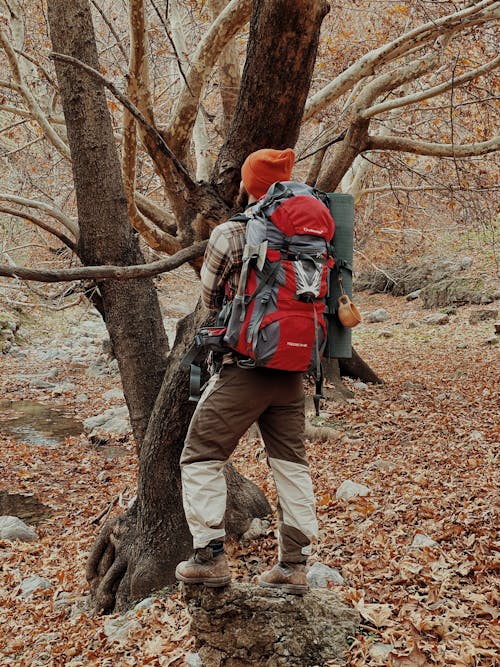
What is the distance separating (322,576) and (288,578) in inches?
27.8

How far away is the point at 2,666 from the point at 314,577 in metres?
2.28

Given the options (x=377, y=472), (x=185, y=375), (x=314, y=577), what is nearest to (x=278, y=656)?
(x=314, y=577)

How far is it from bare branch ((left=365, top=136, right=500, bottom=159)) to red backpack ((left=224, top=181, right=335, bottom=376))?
440 cm

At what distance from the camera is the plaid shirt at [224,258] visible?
9.86 feet

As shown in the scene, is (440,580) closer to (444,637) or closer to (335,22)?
(444,637)

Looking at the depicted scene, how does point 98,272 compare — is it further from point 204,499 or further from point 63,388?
point 63,388

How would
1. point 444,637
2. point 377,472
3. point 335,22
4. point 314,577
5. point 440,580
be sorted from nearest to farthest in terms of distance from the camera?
point 444,637 → point 440,580 → point 314,577 → point 377,472 → point 335,22

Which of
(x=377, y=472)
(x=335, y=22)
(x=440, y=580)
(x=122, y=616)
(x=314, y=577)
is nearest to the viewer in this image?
(x=440, y=580)

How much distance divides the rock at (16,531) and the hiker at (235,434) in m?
4.28

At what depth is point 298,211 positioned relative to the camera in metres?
2.90

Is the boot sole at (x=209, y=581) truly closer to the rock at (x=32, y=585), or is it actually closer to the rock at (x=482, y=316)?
the rock at (x=32, y=585)

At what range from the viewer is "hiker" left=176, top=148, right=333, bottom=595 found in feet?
9.95

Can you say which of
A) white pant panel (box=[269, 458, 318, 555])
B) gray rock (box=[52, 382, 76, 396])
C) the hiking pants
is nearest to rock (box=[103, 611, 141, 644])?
the hiking pants

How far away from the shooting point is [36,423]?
12.2m
